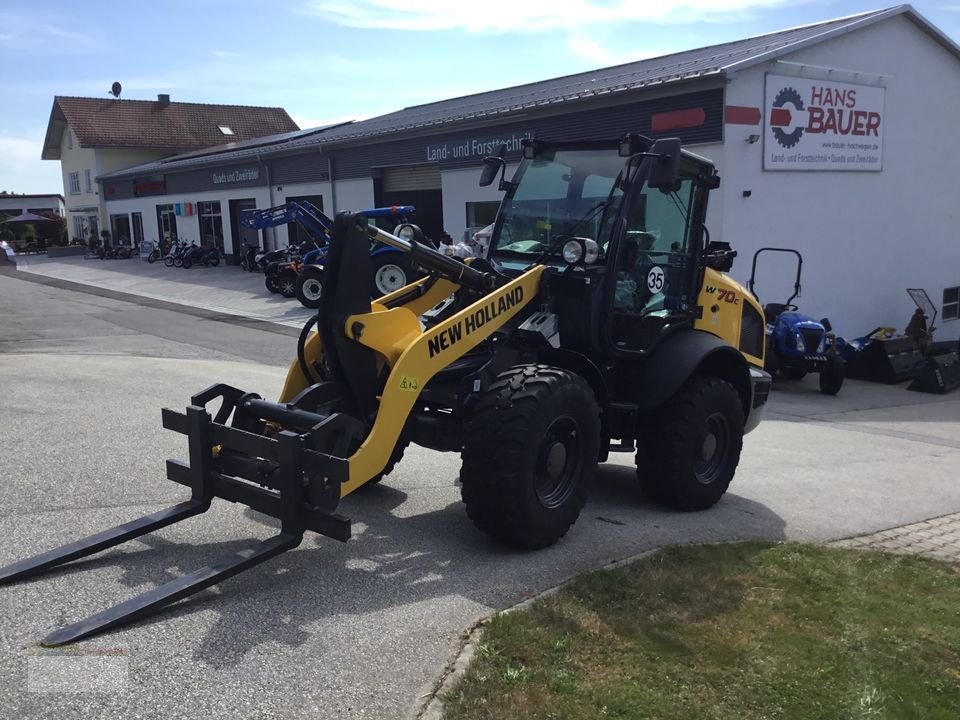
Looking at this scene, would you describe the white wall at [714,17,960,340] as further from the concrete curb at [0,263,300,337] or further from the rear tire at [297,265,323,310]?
the rear tire at [297,265,323,310]

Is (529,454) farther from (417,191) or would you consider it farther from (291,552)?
(417,191)

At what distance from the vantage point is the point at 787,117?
15867 millimetres

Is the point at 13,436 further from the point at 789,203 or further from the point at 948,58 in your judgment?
the point at 948,58

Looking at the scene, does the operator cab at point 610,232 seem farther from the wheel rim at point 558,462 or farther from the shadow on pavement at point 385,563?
the shadow on pavement at point 385,563

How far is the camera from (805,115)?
53.2 ft

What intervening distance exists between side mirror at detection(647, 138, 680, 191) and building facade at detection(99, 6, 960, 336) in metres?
10.00

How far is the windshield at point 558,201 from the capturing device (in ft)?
20.4

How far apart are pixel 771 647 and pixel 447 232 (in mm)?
18883

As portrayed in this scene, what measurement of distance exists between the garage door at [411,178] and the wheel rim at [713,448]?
1778 cm

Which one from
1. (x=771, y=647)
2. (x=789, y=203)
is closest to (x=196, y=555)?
(x=771, y=647)

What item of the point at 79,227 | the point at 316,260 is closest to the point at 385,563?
the point at 316,260

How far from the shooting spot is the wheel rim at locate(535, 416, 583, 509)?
5320 mm

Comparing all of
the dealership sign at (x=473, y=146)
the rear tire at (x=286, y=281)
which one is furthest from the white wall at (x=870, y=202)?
the rear tire at (x=286, y=281)

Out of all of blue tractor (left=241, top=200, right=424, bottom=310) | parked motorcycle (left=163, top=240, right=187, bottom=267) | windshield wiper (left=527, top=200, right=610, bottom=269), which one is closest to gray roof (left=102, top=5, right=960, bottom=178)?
blue tractor (left=241, top=200, right=424, bottom=310)
